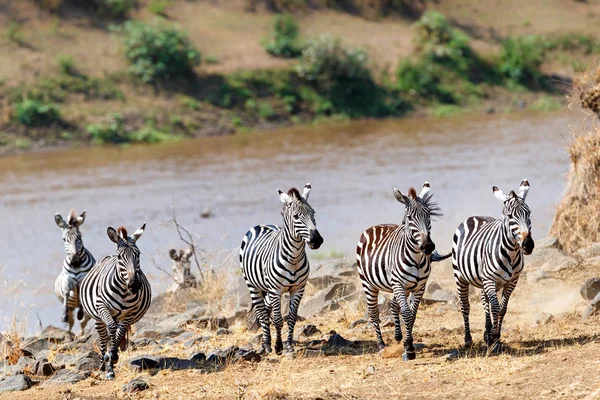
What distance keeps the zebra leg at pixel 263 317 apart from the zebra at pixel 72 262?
2.68 metres

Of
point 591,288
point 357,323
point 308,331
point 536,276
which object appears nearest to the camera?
point 591,288

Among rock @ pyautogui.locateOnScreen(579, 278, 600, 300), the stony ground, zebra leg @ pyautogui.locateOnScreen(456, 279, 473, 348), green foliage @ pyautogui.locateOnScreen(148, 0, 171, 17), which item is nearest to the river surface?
the stony ground

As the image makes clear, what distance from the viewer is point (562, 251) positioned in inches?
520

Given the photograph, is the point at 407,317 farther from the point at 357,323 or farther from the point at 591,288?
the point at 591,288

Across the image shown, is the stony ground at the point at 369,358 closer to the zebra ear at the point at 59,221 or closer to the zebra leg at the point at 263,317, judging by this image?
the zebra leg at the point at 263,317

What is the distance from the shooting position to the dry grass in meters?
13.2

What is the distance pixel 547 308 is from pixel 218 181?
17.1 m

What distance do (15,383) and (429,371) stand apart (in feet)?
14.4

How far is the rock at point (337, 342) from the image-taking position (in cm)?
1014

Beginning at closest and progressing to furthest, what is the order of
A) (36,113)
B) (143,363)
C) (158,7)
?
(143,363)
(36,113)
(158,7)

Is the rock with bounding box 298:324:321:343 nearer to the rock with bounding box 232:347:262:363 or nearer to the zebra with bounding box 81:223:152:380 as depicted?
the rock with bounding box 232:347:262:363

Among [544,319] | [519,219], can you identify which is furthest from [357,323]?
[519,219]

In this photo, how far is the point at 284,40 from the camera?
4153 cm

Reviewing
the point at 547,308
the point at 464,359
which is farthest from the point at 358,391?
the point at 547,308
